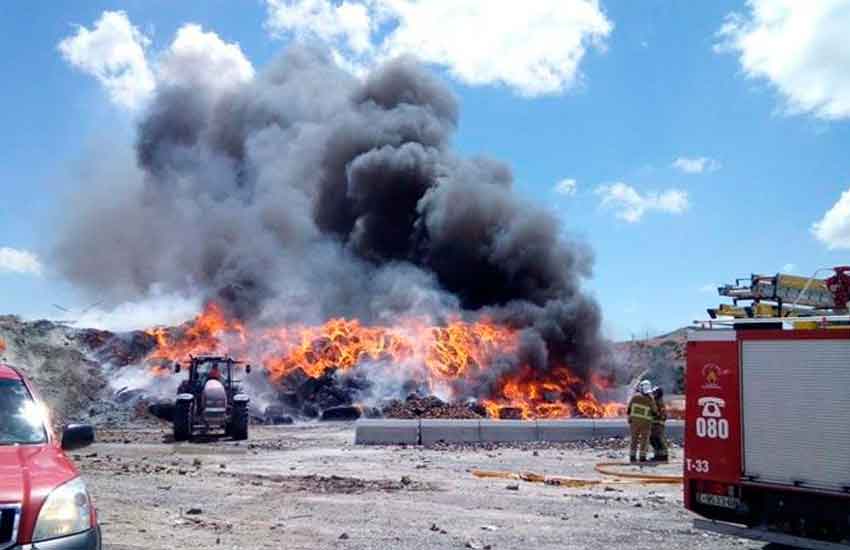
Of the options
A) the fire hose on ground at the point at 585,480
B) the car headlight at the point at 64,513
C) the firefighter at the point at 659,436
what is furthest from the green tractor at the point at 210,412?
the car headlight at the point at 64,513

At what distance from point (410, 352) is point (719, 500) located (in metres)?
22.6

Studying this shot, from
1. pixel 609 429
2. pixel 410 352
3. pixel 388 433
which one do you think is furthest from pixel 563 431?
pixel 410 352

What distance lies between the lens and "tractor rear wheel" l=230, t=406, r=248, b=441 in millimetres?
20234

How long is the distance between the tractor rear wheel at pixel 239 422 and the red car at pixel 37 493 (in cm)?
1488

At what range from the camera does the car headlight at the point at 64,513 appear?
440 centimetres

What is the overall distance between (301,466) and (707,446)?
888 centimetres

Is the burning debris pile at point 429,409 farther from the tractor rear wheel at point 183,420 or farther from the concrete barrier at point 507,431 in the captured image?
the tractor rear wheel at point 183,420

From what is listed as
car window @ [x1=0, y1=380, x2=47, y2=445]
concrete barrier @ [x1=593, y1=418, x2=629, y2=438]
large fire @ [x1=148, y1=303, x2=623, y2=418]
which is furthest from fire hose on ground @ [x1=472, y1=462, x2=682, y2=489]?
large fire @ [x1=148, y1=303, x2=623, y2=418]

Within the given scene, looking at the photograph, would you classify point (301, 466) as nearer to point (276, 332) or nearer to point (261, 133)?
point (276, 332)

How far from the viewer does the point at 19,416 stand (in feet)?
18.5

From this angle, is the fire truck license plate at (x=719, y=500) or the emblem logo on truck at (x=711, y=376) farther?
the emblem logo on truck at (x=711, y=376)

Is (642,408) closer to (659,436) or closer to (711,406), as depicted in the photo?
(659,436)

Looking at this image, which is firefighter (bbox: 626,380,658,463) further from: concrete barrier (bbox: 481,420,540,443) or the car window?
the car window

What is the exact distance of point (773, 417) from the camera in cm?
705
